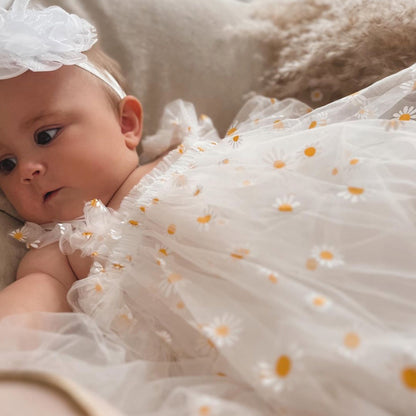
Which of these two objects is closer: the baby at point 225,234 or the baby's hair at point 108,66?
the baby at point 225,234

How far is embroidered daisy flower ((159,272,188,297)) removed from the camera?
2.83ft

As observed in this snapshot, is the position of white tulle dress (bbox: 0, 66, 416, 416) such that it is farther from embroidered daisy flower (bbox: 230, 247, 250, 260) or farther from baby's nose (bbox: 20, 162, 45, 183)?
baby's nose (bbox: 20, 162, 45, 183)

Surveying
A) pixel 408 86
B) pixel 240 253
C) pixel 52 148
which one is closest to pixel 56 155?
pixel 52 148

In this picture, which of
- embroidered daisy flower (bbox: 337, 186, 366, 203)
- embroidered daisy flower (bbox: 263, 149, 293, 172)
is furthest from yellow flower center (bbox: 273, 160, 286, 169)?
embroidered daisy flower (bbox: 337, 186, 366, 203)

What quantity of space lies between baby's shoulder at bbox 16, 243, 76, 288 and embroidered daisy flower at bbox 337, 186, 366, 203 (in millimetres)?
517

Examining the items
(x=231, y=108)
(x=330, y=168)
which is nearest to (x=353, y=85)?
(x=231, y=108)

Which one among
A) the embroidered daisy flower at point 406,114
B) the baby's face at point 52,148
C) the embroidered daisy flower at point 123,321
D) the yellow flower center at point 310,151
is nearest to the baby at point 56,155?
the baby's face at point 52,148

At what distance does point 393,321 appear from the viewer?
2.39 ft

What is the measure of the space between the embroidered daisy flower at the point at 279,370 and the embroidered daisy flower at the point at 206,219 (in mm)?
246

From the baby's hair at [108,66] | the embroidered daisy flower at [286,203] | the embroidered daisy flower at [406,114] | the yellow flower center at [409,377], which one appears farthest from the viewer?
the baby's hair at [108,66]

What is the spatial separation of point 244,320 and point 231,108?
0.75 meters

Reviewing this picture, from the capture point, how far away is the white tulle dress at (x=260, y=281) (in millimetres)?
701

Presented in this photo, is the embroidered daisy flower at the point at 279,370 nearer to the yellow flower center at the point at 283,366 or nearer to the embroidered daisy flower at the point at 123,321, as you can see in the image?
the yellow flower center at the point at 283,366

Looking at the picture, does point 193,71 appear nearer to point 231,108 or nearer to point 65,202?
point 231,108
